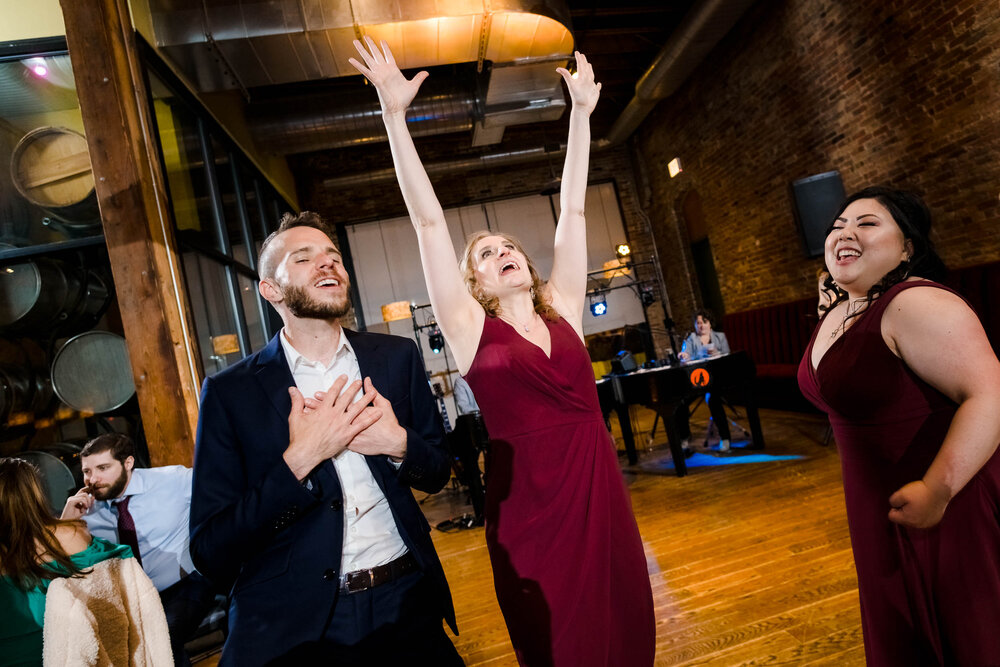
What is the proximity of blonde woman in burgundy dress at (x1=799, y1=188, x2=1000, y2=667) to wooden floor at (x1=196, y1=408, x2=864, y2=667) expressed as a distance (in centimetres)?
90

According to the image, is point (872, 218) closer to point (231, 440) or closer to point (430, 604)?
point (430, 604)

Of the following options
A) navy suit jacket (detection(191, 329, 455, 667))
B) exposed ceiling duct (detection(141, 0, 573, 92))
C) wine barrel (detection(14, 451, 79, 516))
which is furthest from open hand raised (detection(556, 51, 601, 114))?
wine barrel (detection(14, 451, 79, 516))

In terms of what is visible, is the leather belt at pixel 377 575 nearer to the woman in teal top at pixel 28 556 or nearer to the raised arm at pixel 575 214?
the raised arm at pixel 575 214

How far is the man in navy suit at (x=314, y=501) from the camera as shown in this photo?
1.12 m

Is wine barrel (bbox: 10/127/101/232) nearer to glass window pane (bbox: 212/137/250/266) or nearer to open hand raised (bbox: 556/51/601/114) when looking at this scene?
glass window pane (bbox: 212/137/250/266)

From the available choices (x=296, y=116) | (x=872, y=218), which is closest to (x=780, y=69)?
(x=296, y=116)

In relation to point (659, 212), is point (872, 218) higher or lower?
lower

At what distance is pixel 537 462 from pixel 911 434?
882mm

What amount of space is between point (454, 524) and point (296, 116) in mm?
5179

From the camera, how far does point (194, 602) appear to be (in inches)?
95.0

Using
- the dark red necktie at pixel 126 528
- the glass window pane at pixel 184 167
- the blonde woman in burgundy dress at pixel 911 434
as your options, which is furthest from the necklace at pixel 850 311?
the glass window pane at pixel 184 167

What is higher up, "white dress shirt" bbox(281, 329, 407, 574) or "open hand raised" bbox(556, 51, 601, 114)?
"open hand raised" bbox(556, 51, 601, 114)

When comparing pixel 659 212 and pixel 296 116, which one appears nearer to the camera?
pixel 296 116

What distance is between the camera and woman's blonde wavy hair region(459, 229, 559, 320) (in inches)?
67.4
